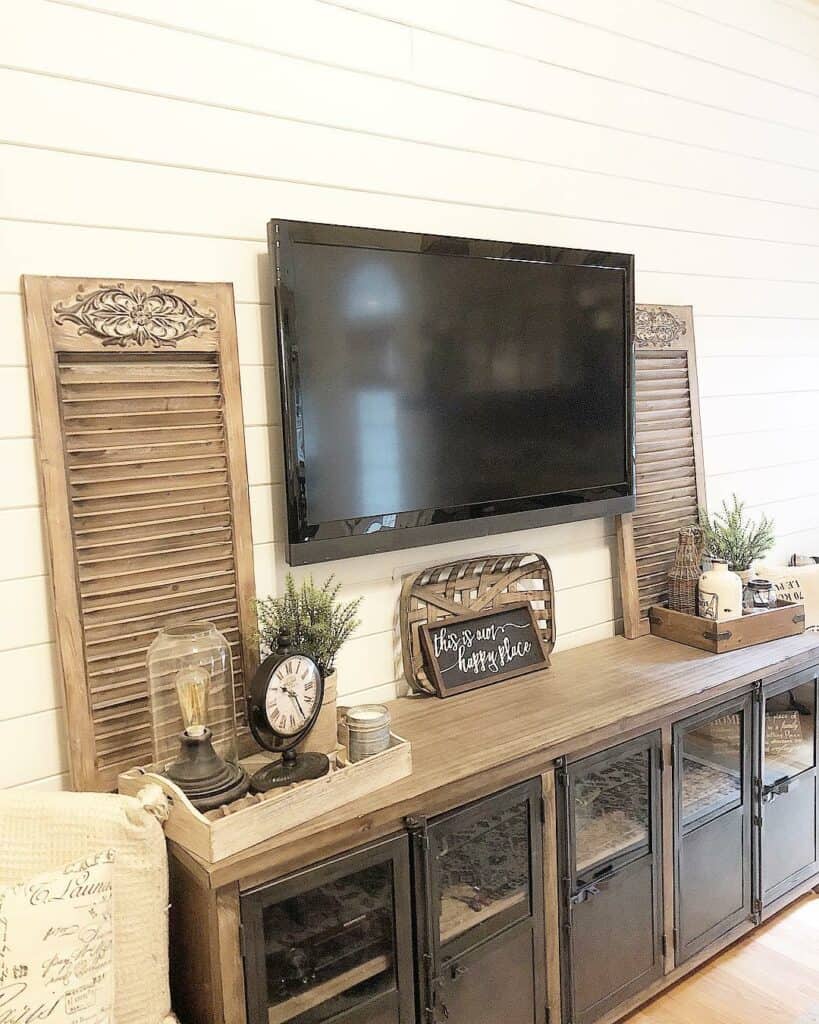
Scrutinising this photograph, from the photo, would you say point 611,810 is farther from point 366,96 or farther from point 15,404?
point 366,96

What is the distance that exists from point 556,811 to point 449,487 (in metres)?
0.75

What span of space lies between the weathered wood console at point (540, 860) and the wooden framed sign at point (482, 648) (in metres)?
0.05

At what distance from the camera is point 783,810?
241 cm

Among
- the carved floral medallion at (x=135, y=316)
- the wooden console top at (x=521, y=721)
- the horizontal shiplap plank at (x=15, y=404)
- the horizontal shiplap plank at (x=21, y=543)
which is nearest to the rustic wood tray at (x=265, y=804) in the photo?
the wooden console top at (x=521, y=721)

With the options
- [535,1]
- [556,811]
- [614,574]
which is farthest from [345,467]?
[535,1]

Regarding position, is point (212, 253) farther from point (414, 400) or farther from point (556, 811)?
point (556, 811)

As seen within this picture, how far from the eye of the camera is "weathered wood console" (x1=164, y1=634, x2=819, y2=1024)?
59.9 inches

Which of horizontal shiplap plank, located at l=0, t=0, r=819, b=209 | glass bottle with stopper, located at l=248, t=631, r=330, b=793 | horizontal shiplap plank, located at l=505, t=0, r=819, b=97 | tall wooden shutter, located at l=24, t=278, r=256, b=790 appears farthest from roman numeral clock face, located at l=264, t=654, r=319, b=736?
→ horizontal shiplap plank, located at l=505, t=0, r=819, b=97

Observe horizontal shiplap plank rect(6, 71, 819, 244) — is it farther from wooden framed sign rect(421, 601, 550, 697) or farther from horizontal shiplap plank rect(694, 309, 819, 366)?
wooden framed sign rect(421, 601, 550, 697)

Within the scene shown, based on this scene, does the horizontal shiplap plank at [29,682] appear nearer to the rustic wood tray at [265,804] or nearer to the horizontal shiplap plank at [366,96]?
the rustic wood tray at [265,804]

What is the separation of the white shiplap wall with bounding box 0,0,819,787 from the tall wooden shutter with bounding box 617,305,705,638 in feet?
0.26

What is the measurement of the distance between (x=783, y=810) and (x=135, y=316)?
2026 mm

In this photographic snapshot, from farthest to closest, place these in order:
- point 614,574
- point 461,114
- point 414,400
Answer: point 614,574 < point 461,114 < point 414,400

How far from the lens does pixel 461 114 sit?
2.20 meters
